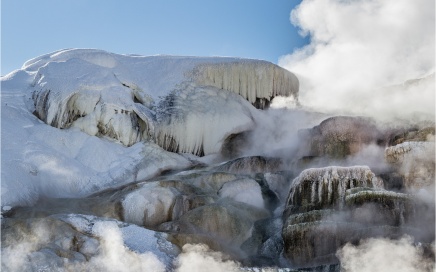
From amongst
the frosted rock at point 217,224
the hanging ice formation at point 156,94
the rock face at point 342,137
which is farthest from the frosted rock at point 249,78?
the frosted rock at point 217,224

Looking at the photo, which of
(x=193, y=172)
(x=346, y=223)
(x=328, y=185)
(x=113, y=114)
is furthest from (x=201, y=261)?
(x=113, y=114)

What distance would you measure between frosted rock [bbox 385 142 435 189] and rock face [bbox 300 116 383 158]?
1.99 meters

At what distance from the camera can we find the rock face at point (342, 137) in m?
13.3

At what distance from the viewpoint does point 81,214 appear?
32.0 ft

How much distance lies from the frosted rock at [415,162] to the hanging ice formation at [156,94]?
18.3ft

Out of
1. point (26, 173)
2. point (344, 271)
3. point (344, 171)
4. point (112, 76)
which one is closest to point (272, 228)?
point (344, 171)

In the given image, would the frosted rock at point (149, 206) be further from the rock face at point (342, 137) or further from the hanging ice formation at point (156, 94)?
the rock face at point (342, 137)

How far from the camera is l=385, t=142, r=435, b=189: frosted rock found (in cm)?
1067

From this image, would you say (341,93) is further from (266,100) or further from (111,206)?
(111,206)

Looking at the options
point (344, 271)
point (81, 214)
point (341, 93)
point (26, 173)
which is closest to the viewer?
point (344, 271)

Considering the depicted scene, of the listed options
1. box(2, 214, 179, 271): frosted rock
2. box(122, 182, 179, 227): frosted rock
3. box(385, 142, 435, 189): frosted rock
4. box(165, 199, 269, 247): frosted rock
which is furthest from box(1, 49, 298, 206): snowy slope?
box(385, 142, 435, 189): frosted rock

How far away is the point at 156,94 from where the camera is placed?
15.7 metres

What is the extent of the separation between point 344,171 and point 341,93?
8350 mm

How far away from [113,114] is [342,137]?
226 inches
